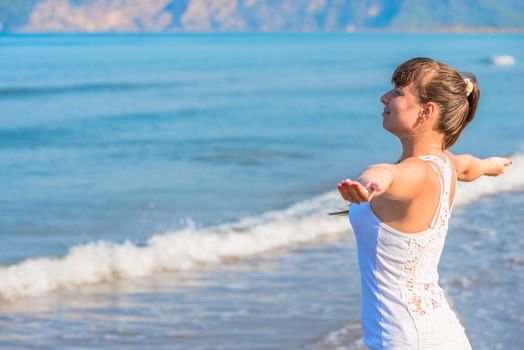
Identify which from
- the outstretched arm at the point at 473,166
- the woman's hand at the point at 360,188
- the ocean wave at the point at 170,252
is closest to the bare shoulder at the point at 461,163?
the outstretched arm at the point at 473,166

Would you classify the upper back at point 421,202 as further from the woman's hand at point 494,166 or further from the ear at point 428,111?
the woman's hand at point 494,166

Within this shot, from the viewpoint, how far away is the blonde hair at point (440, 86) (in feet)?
8.05

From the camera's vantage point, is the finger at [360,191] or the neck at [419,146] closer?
the finger at [360,191]

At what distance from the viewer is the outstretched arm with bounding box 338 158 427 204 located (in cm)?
210

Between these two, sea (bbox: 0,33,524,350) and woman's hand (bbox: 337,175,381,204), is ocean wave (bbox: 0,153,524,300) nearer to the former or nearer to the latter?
sea (bbox: 0,33,524,350)

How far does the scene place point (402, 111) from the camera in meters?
2.47

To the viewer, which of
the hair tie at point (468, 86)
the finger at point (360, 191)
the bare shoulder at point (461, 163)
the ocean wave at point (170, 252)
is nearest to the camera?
the finger at point (360, 191)

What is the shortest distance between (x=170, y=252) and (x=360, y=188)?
7385 mm

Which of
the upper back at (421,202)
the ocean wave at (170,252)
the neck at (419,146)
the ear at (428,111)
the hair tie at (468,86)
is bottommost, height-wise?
the upper back at (421,202)

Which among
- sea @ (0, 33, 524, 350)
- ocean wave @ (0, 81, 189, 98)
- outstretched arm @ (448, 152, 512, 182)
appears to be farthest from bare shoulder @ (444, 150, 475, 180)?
ocean wave @ (0, 81, 189, 98)

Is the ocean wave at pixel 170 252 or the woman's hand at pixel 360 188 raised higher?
the ocean wave at pixel 170 252

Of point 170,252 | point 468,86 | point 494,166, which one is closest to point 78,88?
point 170,252

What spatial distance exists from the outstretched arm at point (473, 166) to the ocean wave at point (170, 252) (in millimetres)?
5633

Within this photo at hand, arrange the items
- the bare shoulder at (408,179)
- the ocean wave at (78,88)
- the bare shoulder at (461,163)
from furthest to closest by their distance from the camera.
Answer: the ocean wave at (78,88) → the bare shoulder at (461,163) → the bare shoulder at (408,179)
